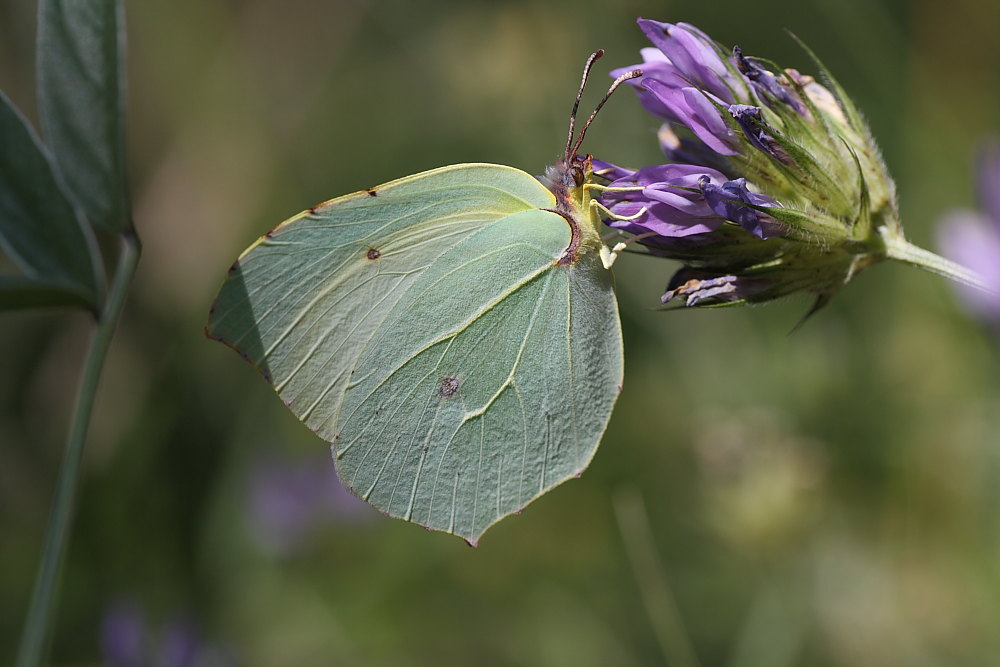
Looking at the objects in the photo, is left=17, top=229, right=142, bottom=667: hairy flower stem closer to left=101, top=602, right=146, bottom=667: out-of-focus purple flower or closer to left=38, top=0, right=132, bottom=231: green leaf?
left=38, top=0, right=132, bottom=231: green leaf

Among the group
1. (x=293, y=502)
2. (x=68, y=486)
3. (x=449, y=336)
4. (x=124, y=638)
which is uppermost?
(x=449, y=336)

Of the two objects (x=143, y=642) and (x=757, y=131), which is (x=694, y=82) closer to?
(x=757, y=131)

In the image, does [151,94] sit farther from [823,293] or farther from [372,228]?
[823,293]

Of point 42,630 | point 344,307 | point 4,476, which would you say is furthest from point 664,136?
point 4,476

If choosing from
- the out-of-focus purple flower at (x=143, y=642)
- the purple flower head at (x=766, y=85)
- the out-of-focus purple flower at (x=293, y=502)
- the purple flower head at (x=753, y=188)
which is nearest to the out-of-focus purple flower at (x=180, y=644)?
the out-of-focus purple flower at (x=143, y=642)

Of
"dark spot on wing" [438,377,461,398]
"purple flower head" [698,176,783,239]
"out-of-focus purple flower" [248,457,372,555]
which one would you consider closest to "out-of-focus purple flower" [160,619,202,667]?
"out-of-focus purple flower" [248,457,372,555]

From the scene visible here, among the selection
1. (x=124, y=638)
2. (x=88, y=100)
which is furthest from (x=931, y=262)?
(x=124, y=638)
